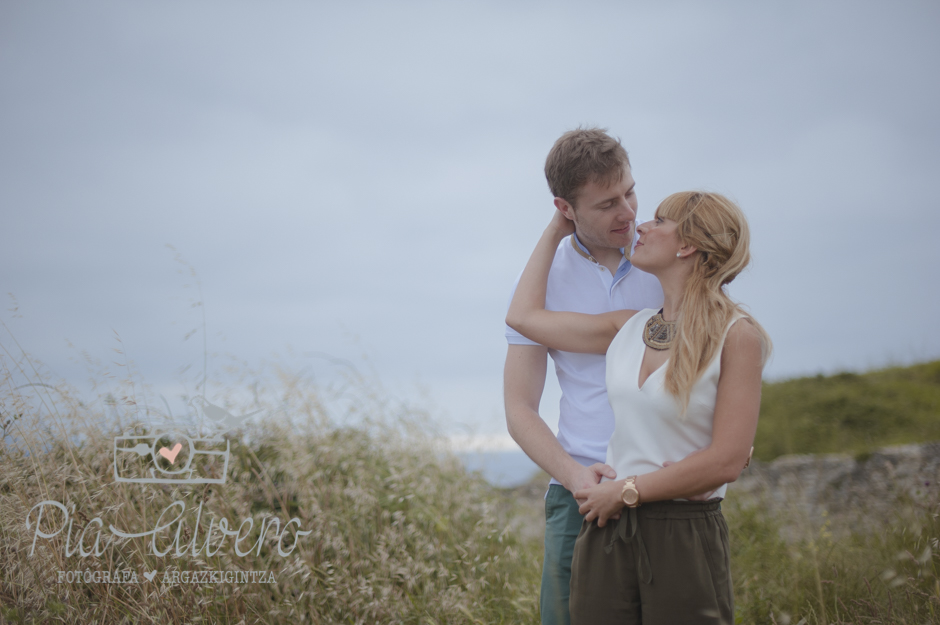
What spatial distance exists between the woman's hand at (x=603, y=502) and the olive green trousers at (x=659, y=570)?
0.04 meters

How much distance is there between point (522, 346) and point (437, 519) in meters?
1.43

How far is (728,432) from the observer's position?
1679 mm

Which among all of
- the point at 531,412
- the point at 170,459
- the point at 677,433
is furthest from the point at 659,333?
the point at 170,459

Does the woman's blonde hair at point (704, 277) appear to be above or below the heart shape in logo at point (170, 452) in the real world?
above

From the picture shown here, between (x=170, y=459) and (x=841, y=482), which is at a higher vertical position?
(x=170, y=459)

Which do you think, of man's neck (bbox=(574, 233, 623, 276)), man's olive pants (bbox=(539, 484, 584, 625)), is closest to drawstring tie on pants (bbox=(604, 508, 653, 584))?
man's olive pants (bbox=(539, 484, 584, 625))

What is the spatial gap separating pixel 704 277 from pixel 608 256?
604 mm

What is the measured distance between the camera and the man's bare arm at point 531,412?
2.22 meters

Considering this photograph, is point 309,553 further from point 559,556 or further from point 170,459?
point 559,556

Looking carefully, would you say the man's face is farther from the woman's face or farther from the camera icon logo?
the camera icon logo

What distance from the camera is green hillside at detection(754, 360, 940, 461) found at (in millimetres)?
6934

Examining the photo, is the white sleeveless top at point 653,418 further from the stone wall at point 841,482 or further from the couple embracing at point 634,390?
the stone wall at point 841,482

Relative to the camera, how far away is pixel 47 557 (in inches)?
106

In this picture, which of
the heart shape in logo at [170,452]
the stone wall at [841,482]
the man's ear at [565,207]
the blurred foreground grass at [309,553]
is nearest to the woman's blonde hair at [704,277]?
the man's ear at [565,207]
